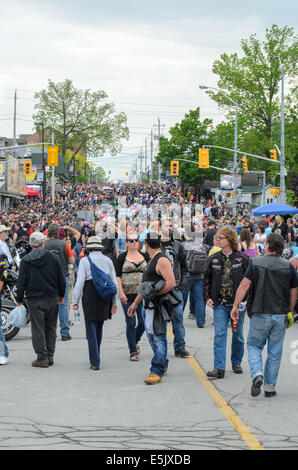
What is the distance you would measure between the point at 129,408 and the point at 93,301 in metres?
2.34

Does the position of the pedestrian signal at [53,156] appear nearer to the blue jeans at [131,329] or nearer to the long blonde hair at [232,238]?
the blue jeans at [131,329]

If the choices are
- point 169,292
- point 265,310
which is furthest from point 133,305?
point 265,310

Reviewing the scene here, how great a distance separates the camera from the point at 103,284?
29.3 ft

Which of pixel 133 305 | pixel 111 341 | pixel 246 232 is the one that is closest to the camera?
pixel 133 305

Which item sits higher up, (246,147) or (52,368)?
(246,147)

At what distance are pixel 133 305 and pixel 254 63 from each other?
199 feet

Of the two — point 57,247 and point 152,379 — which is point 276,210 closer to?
point 57,247

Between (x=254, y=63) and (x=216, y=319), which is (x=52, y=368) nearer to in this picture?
(x=216, y=319)

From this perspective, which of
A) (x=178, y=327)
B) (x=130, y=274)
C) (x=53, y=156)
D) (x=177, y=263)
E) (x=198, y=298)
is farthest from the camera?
(x=53, y=156)

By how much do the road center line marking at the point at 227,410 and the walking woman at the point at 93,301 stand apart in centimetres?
126

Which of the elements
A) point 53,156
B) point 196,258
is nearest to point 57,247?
point 196,258

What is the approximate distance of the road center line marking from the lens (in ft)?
18.8

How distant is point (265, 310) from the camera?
7414 millimetres

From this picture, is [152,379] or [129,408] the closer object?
[129,408]
